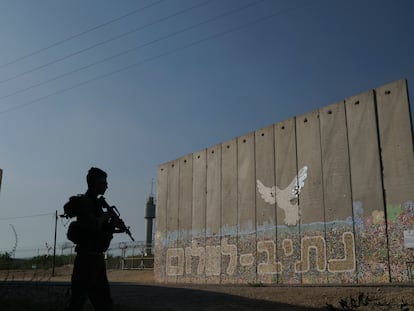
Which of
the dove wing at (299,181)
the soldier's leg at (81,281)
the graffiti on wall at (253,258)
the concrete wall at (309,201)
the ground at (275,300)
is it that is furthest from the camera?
the dove wing at (299,181)

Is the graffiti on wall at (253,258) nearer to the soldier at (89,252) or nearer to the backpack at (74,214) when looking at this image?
the soldier at (89,252)

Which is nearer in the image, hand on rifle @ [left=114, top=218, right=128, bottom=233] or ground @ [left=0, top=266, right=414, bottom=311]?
hand on rifle @ [left=114, top=218, right=128, bottom=233]

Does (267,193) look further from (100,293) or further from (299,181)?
(100,293)

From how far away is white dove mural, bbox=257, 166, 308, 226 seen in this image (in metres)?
13.0

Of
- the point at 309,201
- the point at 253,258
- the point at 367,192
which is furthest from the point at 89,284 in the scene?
the point at 253,258

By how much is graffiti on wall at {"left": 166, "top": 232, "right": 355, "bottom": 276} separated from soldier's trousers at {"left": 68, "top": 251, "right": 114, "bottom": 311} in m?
8.74

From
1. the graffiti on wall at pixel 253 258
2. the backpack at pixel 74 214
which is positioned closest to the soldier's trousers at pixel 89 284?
the backpack at pixel 74 214

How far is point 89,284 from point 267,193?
10.7 m

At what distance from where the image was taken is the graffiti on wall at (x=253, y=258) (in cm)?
1161

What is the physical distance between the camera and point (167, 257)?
18.3 meters

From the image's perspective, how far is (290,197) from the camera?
13.3 meters

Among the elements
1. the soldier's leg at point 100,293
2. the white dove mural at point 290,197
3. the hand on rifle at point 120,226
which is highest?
the white dove mural at point 290,197

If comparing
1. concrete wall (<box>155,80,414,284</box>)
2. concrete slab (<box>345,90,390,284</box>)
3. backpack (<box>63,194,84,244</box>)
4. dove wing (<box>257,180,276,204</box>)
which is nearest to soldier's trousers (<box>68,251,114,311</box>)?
backpack (<box>63,194,84,244</box>)

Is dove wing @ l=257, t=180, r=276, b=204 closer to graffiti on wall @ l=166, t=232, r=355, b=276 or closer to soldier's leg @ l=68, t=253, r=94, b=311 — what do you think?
graffiti on wall @ l=166, t=232, r=355, b=276
